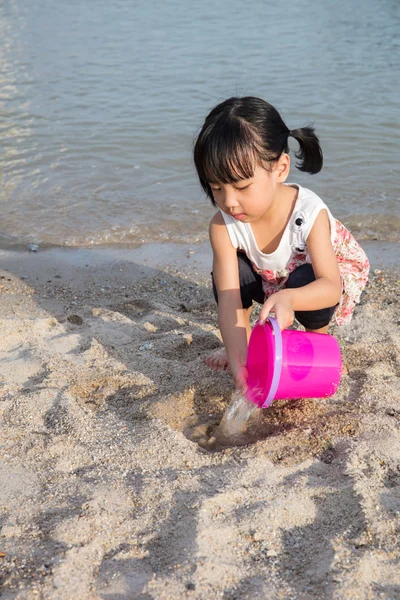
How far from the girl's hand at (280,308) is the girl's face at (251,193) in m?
0.36

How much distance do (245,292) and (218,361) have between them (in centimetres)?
37

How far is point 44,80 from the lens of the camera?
8.81m

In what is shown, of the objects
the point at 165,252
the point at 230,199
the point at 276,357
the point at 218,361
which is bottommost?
the point at 165,252

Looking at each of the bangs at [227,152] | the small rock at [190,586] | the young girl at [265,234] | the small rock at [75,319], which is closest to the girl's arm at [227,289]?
the young girl at [265,234]

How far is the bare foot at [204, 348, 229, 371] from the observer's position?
9.27 ft

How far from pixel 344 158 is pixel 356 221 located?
132 cm

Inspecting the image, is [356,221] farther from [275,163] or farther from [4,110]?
[4,110]

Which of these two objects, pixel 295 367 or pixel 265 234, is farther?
pixel 265 234

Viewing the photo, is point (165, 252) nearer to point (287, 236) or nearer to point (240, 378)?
point (287, 236)

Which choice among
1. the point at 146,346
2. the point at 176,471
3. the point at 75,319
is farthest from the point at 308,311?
the point at 75,319

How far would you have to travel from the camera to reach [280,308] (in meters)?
2.35

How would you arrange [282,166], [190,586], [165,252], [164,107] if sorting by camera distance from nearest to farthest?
[190,586] < [282,166] < [165,252] < [164,107]

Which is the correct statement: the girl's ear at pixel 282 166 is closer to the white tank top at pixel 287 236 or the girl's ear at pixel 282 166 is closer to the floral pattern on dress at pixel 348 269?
the white tank top at pixel 287 236

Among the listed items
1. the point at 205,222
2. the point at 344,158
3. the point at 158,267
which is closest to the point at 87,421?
the point at 158,267
